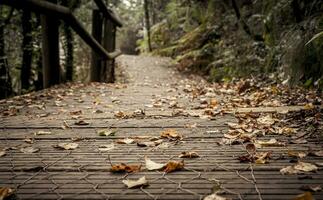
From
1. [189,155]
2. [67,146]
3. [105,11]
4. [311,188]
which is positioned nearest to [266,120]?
[189,155]

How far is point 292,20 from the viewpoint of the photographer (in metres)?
6.41

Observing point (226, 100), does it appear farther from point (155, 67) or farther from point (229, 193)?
point (155, 67)

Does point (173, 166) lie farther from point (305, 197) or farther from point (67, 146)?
point (67, 146)

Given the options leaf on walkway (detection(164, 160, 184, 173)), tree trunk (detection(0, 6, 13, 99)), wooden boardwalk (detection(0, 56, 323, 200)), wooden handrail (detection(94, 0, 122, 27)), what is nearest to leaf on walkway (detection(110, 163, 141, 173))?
wooden boardwalk (detection(0, 56, 323, 200))

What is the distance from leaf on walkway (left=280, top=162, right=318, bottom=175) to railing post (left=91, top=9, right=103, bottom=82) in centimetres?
601

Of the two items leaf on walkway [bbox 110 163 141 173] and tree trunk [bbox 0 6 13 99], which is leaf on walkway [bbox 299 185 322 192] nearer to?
leaf on walkway [bbox 110 163 141 173]

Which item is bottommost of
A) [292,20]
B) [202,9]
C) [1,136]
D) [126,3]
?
[1,136]

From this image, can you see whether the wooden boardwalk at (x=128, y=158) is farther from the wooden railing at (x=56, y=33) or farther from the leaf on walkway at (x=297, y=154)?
the wooden railing at (x=56, y=33)

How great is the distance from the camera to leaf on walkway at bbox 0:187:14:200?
64.0 inches

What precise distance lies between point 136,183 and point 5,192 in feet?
1.84

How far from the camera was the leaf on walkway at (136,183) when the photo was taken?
173 cm

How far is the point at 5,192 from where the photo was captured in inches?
64.9

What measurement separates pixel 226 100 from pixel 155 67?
9.44m

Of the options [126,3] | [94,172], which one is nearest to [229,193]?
[94,172]
